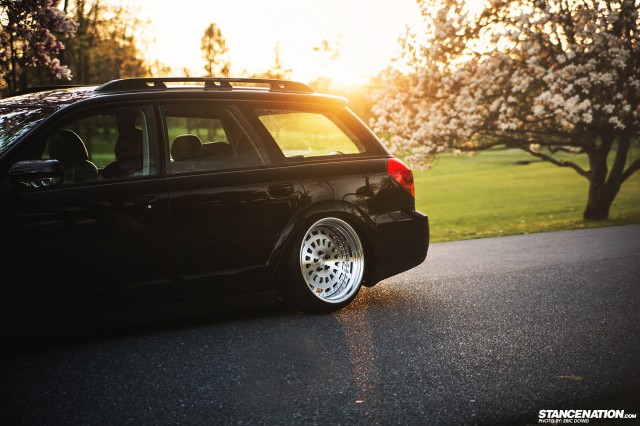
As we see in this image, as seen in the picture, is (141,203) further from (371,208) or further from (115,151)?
(371,208)

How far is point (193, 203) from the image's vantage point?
Result: 5379mm

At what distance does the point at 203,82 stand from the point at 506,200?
27.0 metres

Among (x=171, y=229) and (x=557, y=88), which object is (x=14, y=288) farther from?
(x=557, y=88)

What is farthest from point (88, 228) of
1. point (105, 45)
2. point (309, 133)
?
point (105, 45)

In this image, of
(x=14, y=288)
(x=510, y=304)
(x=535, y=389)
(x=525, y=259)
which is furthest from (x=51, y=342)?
(x=525, y=259)

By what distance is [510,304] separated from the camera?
6488 millimetres

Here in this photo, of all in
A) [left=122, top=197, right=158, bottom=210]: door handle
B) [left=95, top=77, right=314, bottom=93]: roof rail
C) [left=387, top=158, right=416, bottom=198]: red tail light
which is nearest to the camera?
[left=122, top=197, right=158, bottom=210]: door handle

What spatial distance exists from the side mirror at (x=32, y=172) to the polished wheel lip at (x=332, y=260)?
2.01 meters

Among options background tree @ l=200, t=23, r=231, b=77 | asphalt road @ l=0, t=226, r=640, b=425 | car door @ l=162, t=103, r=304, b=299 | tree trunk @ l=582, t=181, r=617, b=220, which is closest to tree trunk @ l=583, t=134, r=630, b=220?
tree trunk @ l=582, t=181, r=617, b=220

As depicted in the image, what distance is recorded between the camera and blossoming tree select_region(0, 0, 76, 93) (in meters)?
8.97

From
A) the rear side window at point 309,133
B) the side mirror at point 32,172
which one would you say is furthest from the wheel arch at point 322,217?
the side mirror at point 32,172

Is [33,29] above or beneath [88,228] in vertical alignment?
above

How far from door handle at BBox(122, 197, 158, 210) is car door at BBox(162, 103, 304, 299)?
0.14 meters

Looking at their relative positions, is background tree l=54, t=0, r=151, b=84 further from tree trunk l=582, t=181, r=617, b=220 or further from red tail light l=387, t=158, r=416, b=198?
red tail light l=387, t=158, r=416, b=198
